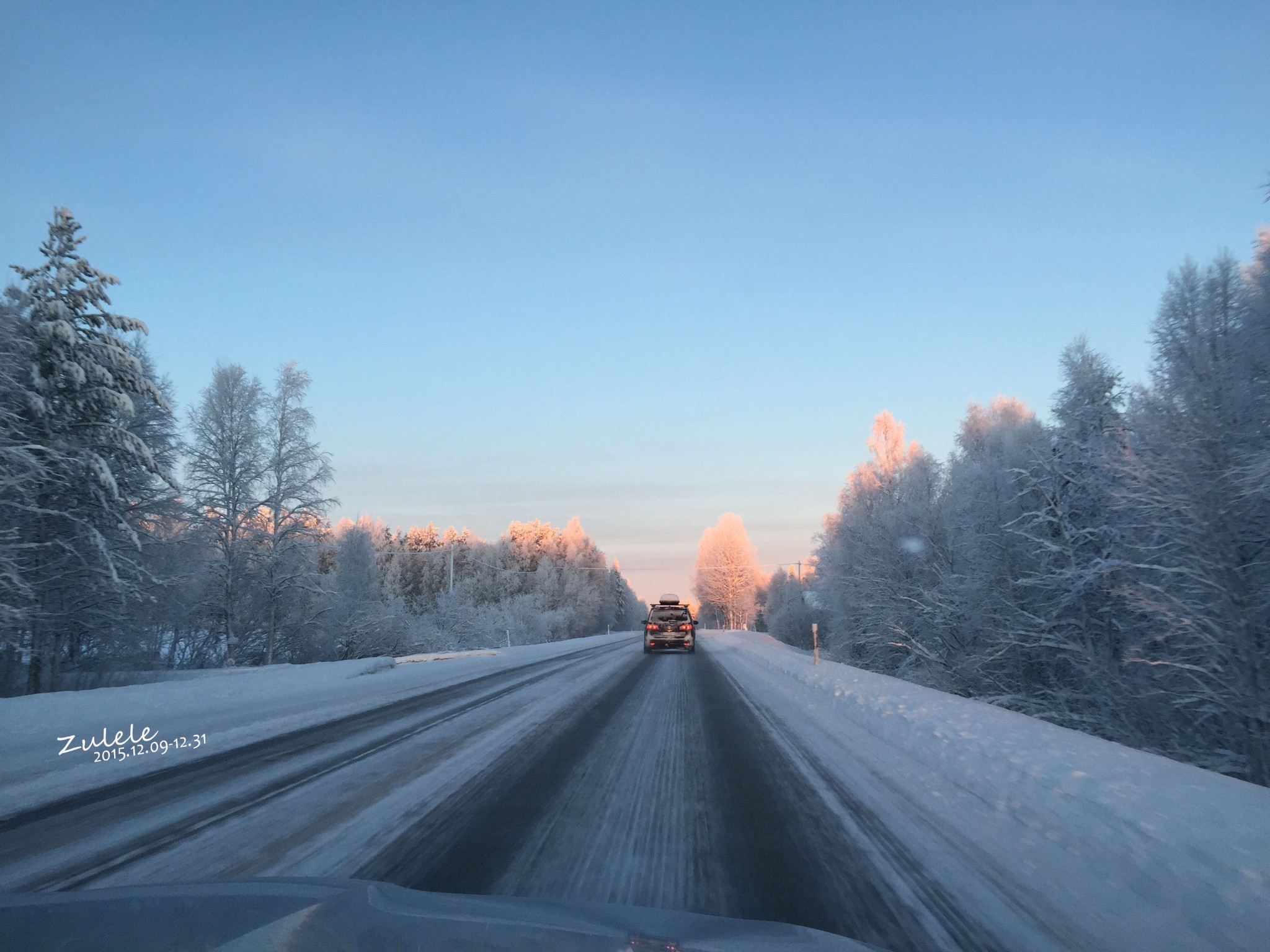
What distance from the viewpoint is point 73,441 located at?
60.5 ft

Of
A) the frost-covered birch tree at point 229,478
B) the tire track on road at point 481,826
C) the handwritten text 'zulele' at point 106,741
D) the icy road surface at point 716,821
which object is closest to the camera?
the icy road surface at point 716,821

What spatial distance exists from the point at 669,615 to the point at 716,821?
95.2ft

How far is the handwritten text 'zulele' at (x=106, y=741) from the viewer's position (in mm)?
8523

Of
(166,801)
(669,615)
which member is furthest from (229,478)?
(166,801)

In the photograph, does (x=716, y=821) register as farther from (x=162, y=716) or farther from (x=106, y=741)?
(x=162, y=716)

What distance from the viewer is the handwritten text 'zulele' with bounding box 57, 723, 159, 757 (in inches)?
336

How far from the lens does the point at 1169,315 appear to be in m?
15.5

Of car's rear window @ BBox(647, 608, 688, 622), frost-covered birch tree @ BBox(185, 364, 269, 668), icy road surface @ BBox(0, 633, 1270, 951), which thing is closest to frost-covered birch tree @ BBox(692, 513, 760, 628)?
car's rear window @ BBox(647, 608, 688, 622)

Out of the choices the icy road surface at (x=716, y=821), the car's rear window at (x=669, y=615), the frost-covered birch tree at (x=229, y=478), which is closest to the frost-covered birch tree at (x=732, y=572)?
the car's rear window at (x=669, y=615)

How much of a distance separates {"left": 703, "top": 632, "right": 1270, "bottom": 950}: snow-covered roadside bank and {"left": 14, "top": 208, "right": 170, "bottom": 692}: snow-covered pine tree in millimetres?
18056

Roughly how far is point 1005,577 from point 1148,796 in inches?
655

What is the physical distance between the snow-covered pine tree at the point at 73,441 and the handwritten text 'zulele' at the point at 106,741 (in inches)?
413

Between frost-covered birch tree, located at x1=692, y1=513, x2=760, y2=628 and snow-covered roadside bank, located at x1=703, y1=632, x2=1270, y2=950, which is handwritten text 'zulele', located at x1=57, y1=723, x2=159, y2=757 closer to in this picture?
snow-covered roadside bank, located at x1=703, y1=632, x2=1270, y2=950

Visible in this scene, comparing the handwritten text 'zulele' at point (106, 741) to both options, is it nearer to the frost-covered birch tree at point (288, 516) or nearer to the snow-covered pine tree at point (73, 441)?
the snow-covered pine tree at point (73, 441)
